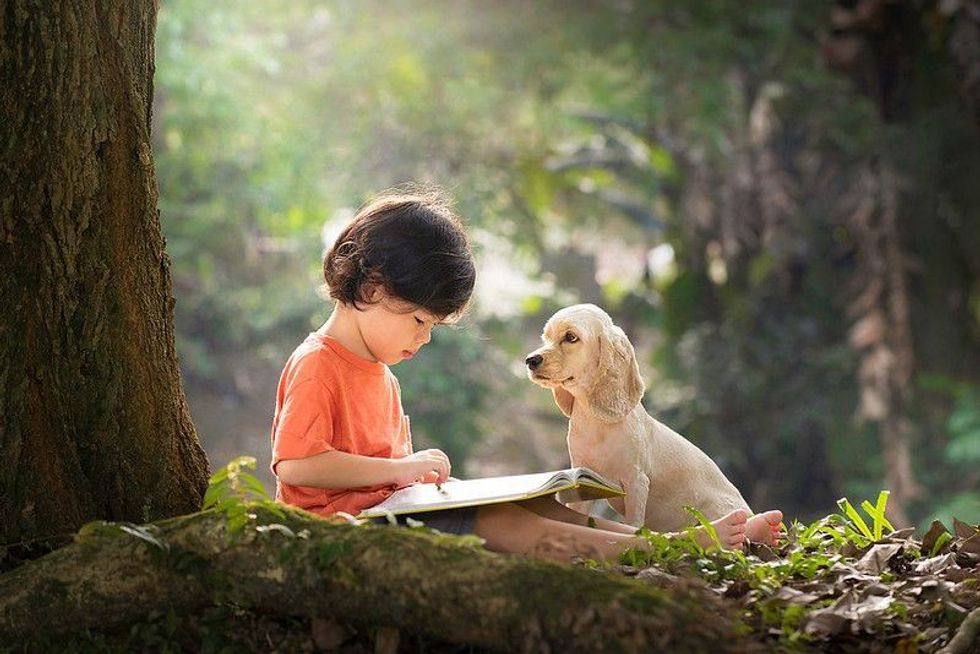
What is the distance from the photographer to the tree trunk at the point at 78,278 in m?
3.38

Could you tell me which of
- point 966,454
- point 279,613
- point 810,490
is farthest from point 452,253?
point 810,490

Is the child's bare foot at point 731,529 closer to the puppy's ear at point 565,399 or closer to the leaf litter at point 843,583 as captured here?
the leaf litter at point 843,583

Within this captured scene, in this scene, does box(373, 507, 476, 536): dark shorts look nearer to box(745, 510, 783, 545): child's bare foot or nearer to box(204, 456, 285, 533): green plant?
box(204, 456, 285, 533): green plant

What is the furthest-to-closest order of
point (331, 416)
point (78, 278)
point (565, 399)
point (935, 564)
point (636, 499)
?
point (565, 399) → point (636, 499) → point (331, 416) → point (935, 564) → point (78, 278)

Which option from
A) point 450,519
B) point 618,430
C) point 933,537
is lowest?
point 933,537

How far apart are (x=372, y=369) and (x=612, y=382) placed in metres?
0.82

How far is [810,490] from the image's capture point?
16.2 metres

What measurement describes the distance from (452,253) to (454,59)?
13656 millimetres

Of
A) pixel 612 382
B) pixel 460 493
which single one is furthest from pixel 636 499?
pixel 460 493

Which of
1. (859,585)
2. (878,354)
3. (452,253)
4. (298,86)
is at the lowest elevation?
(859,585)

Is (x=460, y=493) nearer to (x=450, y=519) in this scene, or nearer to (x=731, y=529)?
(x=450, y=519)

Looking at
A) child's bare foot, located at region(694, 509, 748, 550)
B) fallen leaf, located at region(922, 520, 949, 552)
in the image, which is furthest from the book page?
fallen leaf, located at region(922, 520, 949, 552)

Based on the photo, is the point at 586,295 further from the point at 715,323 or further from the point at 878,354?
the point at 878,354

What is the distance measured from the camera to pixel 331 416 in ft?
13.8
